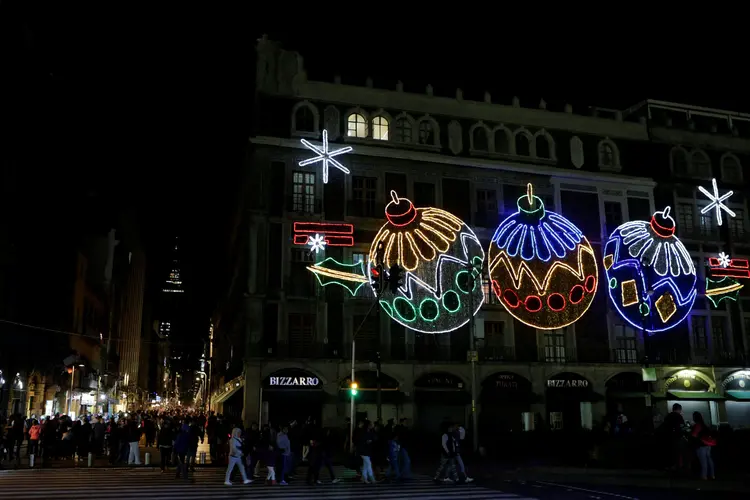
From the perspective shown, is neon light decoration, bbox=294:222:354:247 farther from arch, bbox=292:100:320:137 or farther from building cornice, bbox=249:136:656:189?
arch, bbox=292:100:320:137

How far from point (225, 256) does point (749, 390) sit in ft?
170

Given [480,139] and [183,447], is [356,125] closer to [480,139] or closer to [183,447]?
[480,139]

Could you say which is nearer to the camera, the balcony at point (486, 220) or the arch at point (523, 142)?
the balcony at point (486, 220)

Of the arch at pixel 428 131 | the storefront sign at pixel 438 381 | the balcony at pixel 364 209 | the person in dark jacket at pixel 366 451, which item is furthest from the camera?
the arch at pixel 428 131

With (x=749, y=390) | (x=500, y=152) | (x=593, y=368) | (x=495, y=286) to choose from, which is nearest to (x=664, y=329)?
(x=593, y=368)

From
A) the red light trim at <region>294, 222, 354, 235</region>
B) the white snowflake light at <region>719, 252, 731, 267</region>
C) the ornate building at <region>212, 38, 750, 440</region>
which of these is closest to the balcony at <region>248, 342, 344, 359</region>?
the ornate building at <region>212, 38, 750, 440</region>

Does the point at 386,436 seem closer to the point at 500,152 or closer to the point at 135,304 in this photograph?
the point at 500,152

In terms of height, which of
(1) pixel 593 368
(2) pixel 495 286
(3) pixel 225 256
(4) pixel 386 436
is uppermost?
(3) pixel 225 256

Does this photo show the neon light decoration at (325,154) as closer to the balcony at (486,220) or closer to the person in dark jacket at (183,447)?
the balcony at (486,220)

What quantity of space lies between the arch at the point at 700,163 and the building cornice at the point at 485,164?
4.56m

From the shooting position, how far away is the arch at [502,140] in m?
46.5

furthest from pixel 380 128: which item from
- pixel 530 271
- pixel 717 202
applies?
pixel 717 202

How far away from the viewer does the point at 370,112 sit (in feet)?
145

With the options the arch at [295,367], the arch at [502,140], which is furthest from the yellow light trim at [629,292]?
the arch at [295,367]
